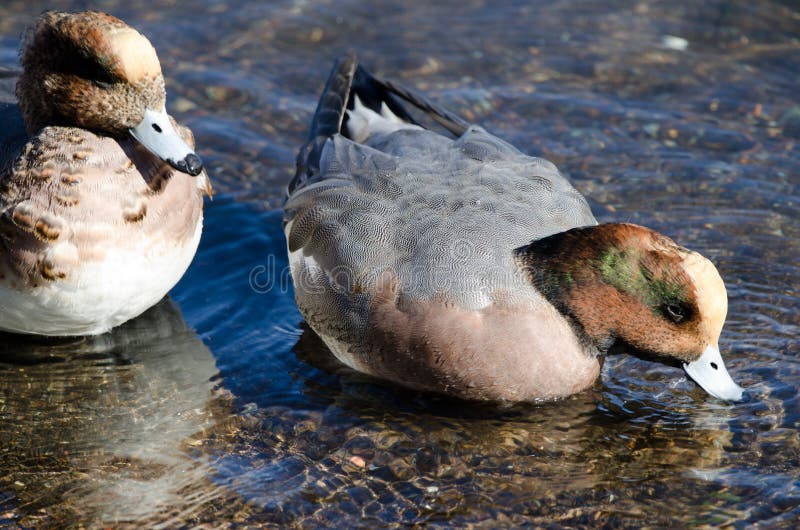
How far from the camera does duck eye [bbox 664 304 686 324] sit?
14.6 feet

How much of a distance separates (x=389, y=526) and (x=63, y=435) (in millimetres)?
1543

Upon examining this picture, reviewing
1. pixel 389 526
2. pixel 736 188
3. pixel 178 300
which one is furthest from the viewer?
pixel 736 188

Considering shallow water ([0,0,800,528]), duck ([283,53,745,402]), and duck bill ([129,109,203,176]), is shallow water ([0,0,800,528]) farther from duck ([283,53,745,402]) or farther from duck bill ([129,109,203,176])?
duck bill ([129,109,203,176])

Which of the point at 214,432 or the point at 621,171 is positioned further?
the point at 621,171

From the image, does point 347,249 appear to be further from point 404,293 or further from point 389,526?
point 389,526

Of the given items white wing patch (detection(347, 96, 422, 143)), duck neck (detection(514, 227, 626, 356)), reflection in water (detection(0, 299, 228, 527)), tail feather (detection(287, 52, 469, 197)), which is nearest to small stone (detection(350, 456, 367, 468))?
reflection in water (detection(0, 299, 228, 527))

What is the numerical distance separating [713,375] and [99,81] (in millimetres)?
2952

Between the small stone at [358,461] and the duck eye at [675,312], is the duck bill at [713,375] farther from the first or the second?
the small stone at [358,461]

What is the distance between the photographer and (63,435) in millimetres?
4660

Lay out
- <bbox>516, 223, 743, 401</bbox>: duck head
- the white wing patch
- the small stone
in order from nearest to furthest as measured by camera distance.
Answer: <bbox>516, 223, 743, 401</bbox>: duck head → the small stone → the white wing patch

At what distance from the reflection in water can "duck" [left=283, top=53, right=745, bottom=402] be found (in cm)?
78

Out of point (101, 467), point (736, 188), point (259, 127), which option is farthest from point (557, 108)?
point (101, 467)

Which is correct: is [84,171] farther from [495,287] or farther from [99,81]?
[495,287]

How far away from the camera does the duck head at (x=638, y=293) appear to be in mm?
4406
